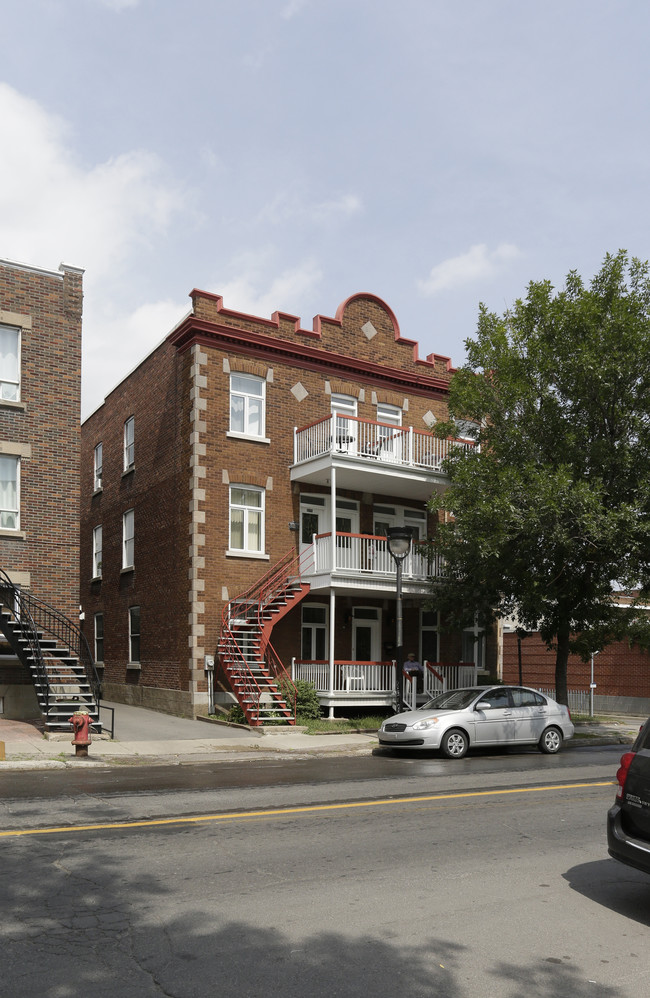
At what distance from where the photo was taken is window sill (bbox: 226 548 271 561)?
2330 cm

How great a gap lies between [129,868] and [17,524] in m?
15.0

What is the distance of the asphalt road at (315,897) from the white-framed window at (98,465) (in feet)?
67.8

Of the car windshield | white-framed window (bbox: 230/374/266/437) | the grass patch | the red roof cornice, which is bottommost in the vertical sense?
the grass patch

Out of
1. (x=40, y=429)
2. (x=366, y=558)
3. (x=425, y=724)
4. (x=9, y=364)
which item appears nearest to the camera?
(x=425, y=724)

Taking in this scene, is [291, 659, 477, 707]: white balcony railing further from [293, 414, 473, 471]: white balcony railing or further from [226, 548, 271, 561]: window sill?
[293, 414, 473, 471]: white balcony railing

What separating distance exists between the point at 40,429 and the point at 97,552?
33.8 feet

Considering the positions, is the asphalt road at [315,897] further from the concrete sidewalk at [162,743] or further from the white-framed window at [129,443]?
the white-framed window at [129,443]

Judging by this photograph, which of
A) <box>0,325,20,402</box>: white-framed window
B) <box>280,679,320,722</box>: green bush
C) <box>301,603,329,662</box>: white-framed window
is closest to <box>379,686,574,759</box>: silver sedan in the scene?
<box>280,679,320,722</box>: green bush

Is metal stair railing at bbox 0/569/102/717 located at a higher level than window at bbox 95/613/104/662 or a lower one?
higher

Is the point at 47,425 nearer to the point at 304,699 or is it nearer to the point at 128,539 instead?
the point at 128,539

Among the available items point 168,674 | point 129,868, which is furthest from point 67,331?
point 129,868

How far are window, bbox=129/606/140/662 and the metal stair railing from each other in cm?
497

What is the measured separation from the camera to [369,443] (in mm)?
24672

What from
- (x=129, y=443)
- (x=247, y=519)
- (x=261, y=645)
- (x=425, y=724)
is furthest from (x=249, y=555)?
(x=425, y=724)
